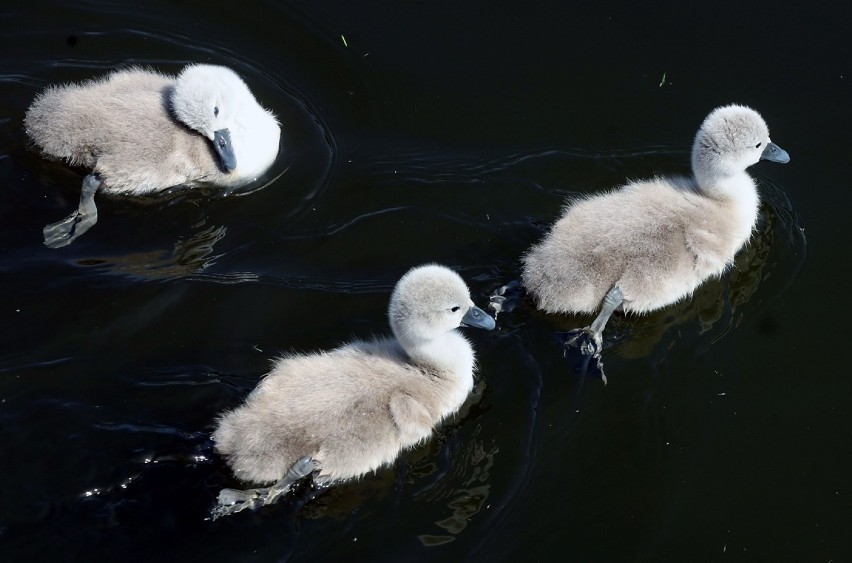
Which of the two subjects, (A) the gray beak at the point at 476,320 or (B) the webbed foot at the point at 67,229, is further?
(B) the webbed foot at the point at 67,229

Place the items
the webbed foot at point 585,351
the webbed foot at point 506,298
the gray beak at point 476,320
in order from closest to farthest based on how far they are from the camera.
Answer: the gray beak at point 476,320, the webbed foot at point 585,351, the webbed foot at point 506,298

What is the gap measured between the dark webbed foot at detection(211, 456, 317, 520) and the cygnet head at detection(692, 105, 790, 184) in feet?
9.86

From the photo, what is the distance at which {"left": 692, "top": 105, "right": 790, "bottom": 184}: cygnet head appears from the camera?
6.54m

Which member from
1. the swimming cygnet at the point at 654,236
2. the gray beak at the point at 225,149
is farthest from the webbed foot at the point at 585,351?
the gray beak at the point at 225,149

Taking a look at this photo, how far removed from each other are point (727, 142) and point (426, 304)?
7.48ft

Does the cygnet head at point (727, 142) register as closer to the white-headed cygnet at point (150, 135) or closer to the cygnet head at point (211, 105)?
the white-headed cygnet at point (150, 135)

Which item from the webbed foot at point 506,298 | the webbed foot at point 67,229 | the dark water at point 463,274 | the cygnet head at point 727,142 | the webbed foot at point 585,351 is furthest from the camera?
the webbed foot at point 67,229

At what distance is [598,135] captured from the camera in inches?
297

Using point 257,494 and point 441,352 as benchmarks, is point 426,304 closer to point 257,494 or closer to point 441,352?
point 441,352

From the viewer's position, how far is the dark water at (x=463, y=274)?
5480 millimetres

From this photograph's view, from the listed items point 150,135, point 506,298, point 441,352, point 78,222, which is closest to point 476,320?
point 441,352

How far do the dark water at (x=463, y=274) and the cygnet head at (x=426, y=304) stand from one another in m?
0.61

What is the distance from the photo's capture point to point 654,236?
6.26 metres

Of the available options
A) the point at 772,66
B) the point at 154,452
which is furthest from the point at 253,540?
the point at 772,66
